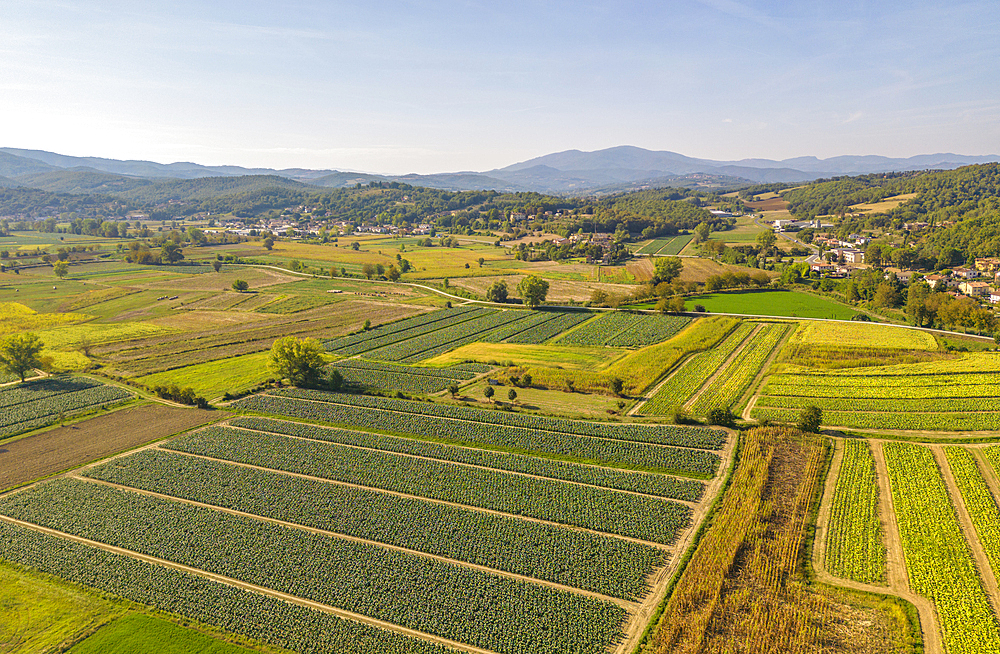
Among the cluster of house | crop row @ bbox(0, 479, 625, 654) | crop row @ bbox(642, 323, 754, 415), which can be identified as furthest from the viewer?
the cluster of house

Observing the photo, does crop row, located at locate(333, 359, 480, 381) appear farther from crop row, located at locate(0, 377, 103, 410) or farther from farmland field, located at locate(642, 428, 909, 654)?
farmland field, located at locate(642, 428, 909, 654)

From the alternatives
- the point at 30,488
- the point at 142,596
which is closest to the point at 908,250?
the point at 142,596

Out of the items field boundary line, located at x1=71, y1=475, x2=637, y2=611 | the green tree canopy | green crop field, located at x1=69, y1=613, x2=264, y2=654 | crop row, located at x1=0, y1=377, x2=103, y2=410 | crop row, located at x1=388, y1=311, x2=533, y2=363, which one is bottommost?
green crop field, located at x1=69, y1=613, x2=264, y2=654

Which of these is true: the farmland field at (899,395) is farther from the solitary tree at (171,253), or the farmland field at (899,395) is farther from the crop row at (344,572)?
the solitary tree at (171,253)

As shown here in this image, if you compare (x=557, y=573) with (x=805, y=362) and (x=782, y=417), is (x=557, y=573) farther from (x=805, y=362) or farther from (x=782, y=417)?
(x=805, y=362)

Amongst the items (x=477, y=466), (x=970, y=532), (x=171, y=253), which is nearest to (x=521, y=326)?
(x=477, y=466)

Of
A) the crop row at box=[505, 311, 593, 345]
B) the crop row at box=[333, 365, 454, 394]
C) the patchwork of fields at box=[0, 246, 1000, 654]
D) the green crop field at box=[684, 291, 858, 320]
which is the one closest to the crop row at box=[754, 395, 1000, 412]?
the patchwork of fields at box=[0, 246, 1000, 654]
